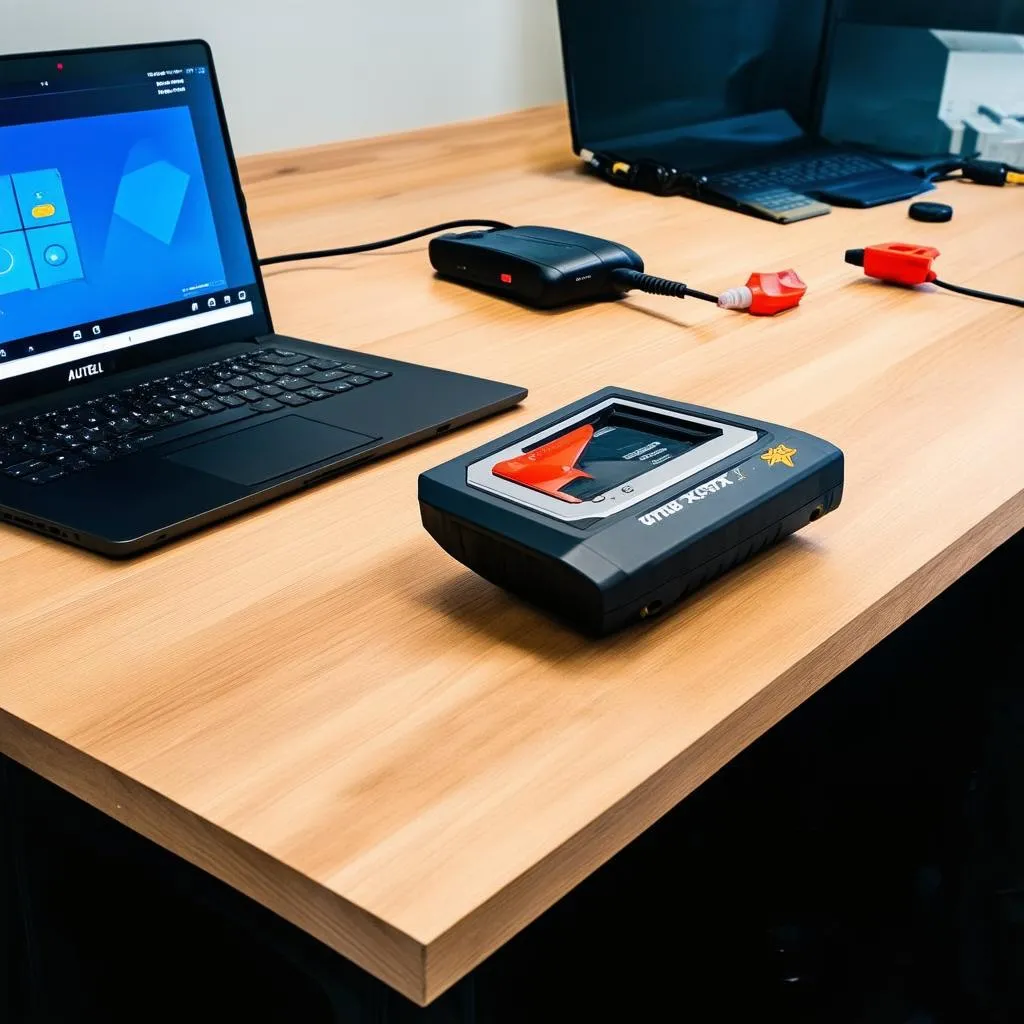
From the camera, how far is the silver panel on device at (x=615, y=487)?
548 mm

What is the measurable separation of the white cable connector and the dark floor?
378mm

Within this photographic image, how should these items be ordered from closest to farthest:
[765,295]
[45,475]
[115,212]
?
[45,475]
[115,212]
[765,295]

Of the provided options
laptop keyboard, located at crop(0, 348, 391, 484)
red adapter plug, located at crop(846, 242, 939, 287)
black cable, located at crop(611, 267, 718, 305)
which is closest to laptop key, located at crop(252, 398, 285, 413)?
laptop keyboard, located at crop(0, 348, 391, 484)

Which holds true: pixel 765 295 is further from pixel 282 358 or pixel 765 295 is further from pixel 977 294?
pixel 282 358

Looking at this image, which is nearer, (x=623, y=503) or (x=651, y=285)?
(x=623, y=503)

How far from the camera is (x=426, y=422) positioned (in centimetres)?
74

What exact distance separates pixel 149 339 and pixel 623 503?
39 cm

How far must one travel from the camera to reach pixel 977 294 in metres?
1.00

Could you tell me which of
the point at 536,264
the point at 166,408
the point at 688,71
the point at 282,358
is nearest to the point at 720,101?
the point at 688,71

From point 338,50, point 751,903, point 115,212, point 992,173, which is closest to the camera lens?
point 115,212

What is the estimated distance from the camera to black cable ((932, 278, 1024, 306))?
3.22ft

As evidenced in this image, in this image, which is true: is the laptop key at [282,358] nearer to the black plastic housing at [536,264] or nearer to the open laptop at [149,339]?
the open laptop at [149,339]

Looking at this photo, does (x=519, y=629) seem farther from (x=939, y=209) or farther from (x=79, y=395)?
(x=939, y=209)

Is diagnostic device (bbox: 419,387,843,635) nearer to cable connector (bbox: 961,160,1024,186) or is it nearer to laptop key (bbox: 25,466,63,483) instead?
laptop key (bbox: 25,466,63,483)
